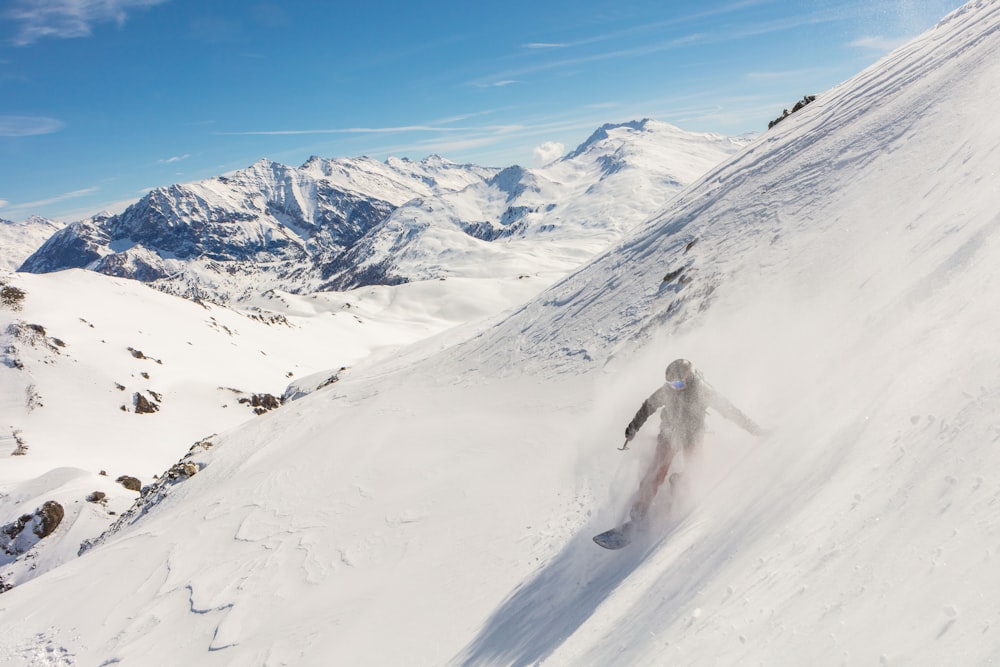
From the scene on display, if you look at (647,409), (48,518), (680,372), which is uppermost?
(680,372)

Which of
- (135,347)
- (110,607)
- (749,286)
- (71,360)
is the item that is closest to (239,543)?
(110,607)

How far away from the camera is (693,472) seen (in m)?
8.12

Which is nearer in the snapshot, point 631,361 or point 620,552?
point 620,552

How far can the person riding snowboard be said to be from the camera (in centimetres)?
795

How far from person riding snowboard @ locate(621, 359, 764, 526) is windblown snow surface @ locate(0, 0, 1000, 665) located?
0.36 m

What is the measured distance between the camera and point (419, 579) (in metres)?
11.4

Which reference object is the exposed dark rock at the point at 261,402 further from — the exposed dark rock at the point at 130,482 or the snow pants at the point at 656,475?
the snow pants at the point at 656,475

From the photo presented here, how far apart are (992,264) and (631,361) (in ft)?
32.2

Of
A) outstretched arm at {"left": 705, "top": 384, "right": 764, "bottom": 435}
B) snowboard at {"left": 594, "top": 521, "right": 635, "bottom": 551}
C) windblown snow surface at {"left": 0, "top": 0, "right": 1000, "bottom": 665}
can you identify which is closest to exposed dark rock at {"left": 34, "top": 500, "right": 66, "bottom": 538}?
windblown snow surface at {"left": 0, "top": 0, "right": 1000, "bottom": 665}

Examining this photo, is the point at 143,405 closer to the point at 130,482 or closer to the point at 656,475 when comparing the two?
the point at 130,482

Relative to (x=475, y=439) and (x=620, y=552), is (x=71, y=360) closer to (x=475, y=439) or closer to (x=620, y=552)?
(x=475, y=439)

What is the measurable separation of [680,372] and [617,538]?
8.90 ft

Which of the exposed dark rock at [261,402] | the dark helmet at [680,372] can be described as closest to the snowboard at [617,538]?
the dark helmet at [680,372]

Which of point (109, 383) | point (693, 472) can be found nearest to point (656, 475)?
point (693, 472)
